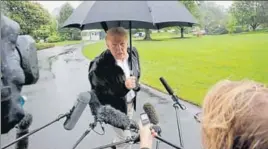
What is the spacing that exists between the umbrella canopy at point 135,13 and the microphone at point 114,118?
0.41 m

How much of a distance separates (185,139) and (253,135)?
1.25 meters

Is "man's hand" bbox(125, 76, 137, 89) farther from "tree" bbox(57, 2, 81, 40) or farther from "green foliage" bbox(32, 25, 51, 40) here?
"green foliage" bbox(32, 25, 51, 40)

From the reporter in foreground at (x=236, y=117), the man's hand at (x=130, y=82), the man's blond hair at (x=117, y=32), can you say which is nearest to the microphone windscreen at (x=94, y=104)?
the man's hand at (x=130, y=82)

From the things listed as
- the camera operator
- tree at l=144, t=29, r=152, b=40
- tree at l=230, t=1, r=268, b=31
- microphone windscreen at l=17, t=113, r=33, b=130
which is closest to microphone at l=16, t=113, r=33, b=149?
microphone windscreen at l=17, t=113, r=33, b=130

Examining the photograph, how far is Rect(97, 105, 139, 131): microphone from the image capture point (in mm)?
1980

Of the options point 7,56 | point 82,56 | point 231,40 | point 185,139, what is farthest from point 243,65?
point 7,56

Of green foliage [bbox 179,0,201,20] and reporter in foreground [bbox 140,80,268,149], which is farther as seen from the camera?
green foliage [bbox 179,0,201,20]

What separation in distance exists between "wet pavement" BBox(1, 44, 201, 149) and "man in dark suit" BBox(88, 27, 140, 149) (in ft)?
0.44

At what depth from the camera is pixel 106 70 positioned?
2066 millimetres

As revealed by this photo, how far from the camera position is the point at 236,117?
3.47 feet

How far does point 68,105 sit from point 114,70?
553mm

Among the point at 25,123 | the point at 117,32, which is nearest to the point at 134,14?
the point at 117,32

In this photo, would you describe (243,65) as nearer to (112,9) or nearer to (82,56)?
(112,9)

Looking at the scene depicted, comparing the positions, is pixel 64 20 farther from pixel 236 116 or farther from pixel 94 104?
pixel 236 116
